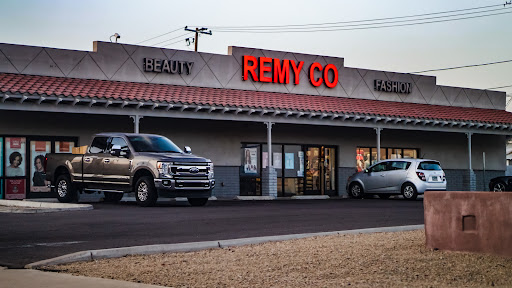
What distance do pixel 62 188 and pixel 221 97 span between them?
9056 millimetres

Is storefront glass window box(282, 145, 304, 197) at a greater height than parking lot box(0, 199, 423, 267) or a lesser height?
greater

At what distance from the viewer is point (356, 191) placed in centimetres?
2977

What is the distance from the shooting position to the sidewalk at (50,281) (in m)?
7.14

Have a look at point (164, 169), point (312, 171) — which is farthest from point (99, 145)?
point (312, 171)

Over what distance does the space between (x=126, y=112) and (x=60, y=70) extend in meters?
3.68

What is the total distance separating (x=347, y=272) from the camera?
788 centimetres

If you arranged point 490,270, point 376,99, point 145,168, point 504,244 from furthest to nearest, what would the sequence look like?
point 376,99, point 145,168, point 504,244, point 490,270

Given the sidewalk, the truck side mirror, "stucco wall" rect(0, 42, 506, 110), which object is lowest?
the sidewalk

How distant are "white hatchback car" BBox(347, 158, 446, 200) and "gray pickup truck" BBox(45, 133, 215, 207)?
9.54 m

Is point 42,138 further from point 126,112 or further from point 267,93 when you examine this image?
point 267,93

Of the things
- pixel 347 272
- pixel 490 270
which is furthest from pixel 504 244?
pixel 347 272

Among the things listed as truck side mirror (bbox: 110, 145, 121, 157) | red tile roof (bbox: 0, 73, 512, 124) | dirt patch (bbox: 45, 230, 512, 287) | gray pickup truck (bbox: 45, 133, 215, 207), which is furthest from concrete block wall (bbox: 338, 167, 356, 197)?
dirt patch (bbox: 45, 230, 512, 287)

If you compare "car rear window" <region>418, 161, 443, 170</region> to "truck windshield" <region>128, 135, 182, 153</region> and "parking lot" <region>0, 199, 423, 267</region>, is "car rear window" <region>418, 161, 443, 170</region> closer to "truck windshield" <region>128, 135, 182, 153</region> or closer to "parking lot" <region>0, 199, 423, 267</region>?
"parking lot" <region>0, 199, 423, 267</region>

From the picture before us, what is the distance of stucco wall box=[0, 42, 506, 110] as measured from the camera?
27141mm
